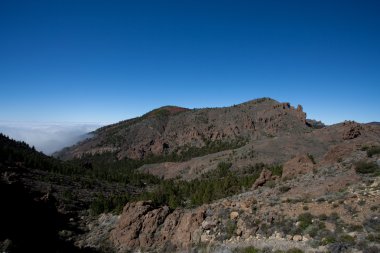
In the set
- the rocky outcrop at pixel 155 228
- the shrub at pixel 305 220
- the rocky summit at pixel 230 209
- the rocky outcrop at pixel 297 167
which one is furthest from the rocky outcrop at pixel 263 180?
the shrub at pixel 305 220

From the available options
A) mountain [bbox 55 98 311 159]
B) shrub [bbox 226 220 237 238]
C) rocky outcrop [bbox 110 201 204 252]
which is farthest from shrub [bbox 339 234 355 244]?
mountain [bbox 55 98 311 159]

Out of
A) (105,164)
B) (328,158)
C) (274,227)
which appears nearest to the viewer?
(274,227)

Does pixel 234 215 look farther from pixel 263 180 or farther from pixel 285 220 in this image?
pixel 263 180

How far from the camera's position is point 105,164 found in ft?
477

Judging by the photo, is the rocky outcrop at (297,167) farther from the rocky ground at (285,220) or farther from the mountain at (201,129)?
the mountain at (201,129)

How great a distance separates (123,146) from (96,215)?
121865 mm

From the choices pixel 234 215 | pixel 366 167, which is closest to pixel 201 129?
pixel 366 167

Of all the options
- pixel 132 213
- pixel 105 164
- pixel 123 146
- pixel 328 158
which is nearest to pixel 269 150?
pixel 328 158

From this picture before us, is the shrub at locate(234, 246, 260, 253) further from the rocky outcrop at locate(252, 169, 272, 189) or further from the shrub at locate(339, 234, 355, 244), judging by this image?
the rocky outcrop at locate(252, 169, 272, 189)

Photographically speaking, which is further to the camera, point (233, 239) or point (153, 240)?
point (153, 240)

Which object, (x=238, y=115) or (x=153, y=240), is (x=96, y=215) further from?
(x=238, y=115)

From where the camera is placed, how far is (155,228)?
1286 inches

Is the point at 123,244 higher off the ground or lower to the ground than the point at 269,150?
lower

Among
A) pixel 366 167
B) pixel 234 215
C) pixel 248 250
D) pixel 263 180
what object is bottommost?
pixel 248 250
